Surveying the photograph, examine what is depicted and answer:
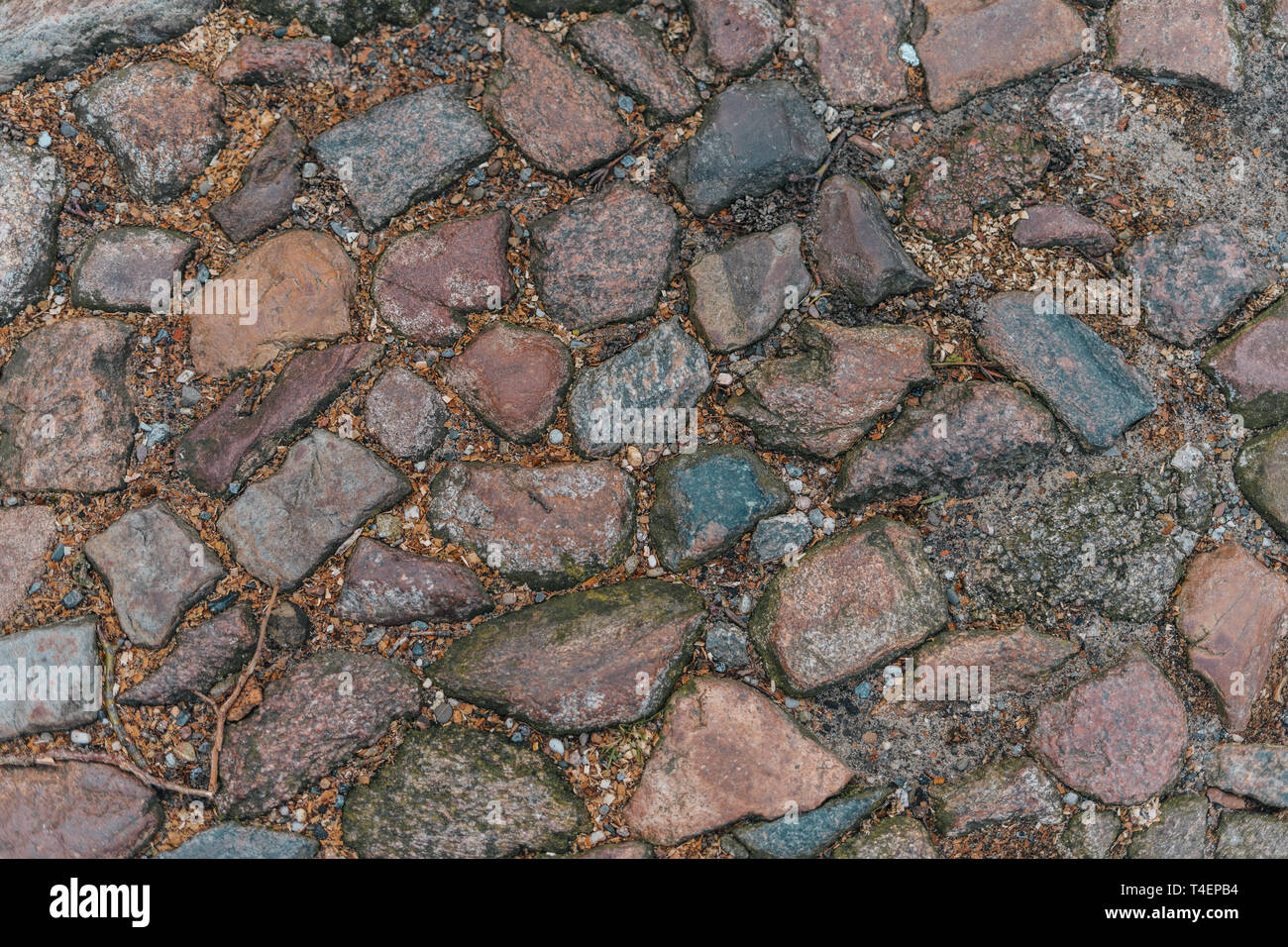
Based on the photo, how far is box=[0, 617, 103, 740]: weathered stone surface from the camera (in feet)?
9.62

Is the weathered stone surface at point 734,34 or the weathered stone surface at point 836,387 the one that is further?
the weathered stone surface at point 734,34

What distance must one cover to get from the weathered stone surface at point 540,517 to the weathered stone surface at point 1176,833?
2.14 m

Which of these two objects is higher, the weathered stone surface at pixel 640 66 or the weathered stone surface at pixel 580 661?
the weathered stone surface at pixel 640 66

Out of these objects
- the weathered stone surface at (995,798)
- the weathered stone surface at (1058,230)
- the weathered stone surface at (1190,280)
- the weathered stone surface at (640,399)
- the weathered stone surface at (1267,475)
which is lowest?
the weathered stone surface at (995,798)

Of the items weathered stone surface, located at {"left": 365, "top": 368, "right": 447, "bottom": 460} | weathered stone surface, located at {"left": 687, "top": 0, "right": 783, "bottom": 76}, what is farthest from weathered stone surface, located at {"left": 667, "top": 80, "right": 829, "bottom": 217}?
weathered stone surface, located at {"left": 365, "top": 368, "right": 447, "bottom": 460}

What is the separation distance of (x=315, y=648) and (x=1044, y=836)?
267cm

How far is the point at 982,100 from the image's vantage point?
3139 millimetres

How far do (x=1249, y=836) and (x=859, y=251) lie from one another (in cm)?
260

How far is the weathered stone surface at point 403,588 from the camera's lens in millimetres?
2924

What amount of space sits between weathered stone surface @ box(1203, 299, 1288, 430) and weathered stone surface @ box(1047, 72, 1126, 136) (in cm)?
93

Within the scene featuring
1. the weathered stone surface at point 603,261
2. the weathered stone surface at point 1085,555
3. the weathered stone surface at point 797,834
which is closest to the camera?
the weathered stone surface at point 797,834

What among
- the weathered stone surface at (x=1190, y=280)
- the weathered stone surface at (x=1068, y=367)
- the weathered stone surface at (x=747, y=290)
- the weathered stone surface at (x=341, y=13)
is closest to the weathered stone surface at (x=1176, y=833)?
the weathered stone surface at (x=1068, y=367)

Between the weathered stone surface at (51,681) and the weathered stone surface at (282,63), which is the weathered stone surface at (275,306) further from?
the weathered stone surface at (51,681)

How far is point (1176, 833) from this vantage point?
9.87 feet
